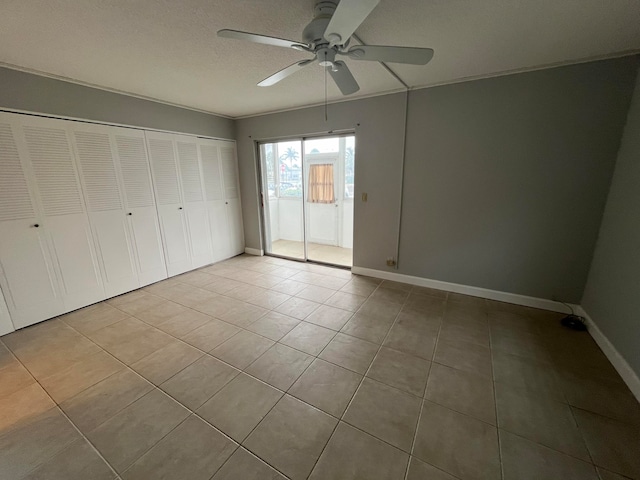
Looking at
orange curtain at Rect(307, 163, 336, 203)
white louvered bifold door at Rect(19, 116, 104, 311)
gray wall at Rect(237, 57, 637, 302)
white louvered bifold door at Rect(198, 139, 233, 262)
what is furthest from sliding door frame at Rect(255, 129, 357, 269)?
white louvered bifold door at Rect(19, 116, 104, 311)

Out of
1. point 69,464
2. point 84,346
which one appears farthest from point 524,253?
point 84,346

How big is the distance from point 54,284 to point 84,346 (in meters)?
0.93

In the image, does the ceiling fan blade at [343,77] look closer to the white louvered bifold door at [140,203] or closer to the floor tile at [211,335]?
the floor tile at [211,335]

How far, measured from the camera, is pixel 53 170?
8.23ft

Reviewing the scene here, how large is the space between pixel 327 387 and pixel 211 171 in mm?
3646

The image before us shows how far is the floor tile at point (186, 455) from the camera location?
1.24 m

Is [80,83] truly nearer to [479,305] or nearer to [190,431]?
[190,431]

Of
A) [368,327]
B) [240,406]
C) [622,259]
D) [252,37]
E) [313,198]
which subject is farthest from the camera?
[313,198]

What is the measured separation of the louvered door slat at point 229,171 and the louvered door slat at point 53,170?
6.46 ft

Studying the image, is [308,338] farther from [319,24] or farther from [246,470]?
[319,24]

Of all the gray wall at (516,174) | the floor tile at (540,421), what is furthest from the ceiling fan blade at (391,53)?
the floor tile at (540,421)

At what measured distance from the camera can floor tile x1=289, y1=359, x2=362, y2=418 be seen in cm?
162

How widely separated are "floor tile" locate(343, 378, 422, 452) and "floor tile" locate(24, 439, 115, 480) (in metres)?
1.28

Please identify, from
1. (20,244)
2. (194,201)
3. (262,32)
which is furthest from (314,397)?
(194,201)
